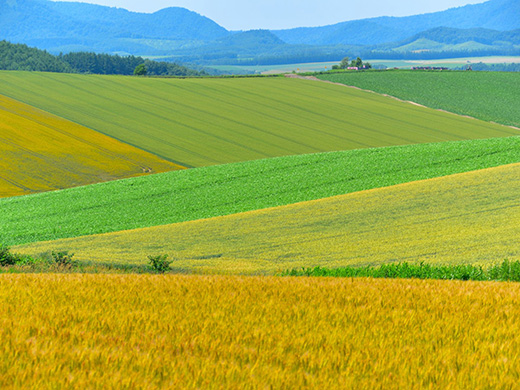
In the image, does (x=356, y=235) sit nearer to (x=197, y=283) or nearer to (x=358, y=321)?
(x=197, y=283)

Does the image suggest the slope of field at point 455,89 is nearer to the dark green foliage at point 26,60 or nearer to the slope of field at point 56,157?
the slope of field at point 56,157

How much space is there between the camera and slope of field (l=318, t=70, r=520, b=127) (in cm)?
10825

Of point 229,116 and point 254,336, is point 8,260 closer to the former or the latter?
point 254,336

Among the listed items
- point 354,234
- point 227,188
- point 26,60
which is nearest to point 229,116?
point 227,188

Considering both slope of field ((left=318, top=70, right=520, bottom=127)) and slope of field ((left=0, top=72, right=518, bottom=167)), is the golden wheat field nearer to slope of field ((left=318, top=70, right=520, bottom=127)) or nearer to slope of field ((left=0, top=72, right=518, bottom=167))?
slope of field ((left=0, top=72, right=518, bottom=167))

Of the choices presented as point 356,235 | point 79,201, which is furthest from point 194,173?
point 356,235

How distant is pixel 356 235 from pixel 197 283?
Answer: 15213mm

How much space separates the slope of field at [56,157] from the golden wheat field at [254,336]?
1797 inches

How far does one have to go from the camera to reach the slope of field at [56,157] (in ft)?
177

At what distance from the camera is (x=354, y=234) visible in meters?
25.0

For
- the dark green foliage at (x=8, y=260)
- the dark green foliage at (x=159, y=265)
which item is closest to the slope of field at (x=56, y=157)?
the dark green foliage at (x=8, y=260)

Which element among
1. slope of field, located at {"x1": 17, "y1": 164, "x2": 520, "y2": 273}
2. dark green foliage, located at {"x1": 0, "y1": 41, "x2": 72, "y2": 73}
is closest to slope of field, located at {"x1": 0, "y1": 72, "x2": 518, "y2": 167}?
slope of field, located at {"x1": 17, "y1": 164, "x2": 520, "y2": 273}

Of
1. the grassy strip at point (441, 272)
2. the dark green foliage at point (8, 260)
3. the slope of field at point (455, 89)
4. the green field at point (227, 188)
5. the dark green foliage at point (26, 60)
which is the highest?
the dark green foliage at point (26, 60)

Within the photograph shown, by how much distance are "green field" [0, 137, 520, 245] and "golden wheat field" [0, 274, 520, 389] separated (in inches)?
990
